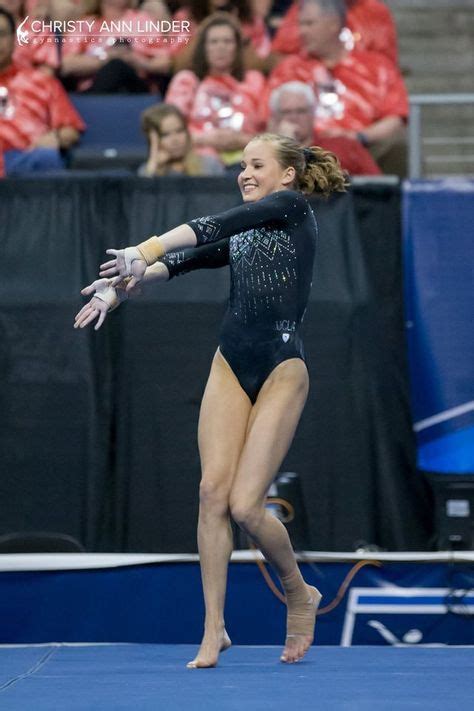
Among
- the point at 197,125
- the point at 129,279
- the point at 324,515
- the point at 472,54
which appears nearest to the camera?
the point at 129,279

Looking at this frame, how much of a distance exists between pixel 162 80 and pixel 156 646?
13.6 ft

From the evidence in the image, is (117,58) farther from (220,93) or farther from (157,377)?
(157,377)

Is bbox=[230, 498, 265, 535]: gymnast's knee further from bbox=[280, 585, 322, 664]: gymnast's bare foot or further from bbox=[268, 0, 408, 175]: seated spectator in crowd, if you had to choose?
bbox=[268, 0, 408, 175]: seated spectator in crowd

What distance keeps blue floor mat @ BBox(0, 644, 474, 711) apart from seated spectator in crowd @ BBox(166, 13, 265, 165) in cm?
311

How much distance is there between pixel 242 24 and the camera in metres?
7.82

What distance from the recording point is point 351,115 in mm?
6902

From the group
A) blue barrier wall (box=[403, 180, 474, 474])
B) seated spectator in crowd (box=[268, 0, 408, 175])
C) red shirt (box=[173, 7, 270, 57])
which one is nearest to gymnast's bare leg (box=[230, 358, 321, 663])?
blue barrier wall (box=[403, 180, 474, 474])

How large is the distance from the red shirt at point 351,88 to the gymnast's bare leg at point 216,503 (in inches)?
127

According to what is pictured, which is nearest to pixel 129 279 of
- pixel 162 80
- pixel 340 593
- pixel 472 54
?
pixel 340 593

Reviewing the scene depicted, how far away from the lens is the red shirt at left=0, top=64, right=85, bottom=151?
6.91 m

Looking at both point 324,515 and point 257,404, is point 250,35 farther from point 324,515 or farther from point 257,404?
point 257,404

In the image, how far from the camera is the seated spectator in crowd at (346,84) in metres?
6.82
